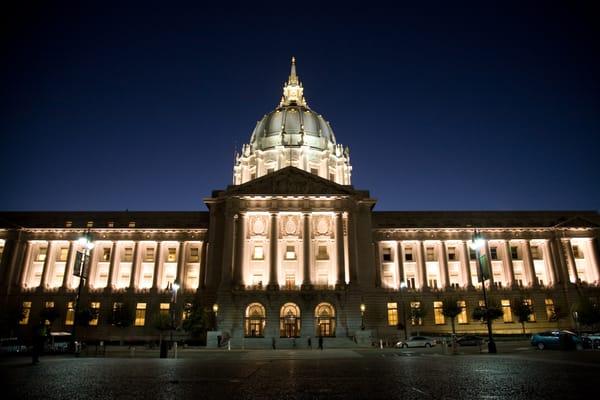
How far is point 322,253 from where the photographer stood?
62.8 meters

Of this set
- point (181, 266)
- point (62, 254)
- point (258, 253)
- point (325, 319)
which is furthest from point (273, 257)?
point (62, 254)

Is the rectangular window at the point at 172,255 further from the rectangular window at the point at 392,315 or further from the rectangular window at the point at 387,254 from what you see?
the rectangular window at the point at 392,315

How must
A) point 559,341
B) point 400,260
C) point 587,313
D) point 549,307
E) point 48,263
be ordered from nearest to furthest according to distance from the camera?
point 559,341
point 587,313
point 549,307
point 48,263
point 400,260

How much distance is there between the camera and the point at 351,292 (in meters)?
56.5

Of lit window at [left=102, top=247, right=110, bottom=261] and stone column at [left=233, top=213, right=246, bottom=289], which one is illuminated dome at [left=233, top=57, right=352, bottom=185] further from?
lit window at [left=102, top=247, right=110, bottom=261]

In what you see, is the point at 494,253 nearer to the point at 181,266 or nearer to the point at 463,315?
the point at 463,315

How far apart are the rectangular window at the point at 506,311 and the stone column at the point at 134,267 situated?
5619cm

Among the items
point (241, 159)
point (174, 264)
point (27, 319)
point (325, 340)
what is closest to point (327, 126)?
point (241, 159)

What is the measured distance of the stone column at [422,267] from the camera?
2660 inches

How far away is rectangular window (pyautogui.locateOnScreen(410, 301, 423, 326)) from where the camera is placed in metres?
60.3

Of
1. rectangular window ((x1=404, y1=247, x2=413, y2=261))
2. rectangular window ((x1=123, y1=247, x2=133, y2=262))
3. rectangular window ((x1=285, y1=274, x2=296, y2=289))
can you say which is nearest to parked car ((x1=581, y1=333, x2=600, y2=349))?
rectangular window ((x1=285, y1=274, x2=296, y2=289))

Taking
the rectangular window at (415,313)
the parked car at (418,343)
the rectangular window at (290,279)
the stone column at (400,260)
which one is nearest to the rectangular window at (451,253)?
the stone column at (400,260)

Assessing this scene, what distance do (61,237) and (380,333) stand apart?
51.7 meters

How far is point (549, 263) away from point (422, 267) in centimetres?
2065
